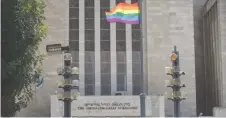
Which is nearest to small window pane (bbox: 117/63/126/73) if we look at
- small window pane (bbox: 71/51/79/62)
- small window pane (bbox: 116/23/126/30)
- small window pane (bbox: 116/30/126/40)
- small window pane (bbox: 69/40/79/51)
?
small window pane (bbox: 116/30/126/40)

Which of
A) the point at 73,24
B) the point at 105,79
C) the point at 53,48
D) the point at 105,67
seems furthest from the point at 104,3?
the point at 105,79

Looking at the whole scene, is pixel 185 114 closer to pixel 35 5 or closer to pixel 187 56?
pixel 187 56

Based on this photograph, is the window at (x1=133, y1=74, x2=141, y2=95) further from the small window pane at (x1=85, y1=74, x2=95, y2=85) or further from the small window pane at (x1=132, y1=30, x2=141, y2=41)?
the small window pane at (x1=85, y1=74, x2=95, y2=85)

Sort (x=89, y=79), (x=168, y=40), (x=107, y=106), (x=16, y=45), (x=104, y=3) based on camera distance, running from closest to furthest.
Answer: (x=16, y=45)
(x=107, y=106)
(x=168, y=40)
(x=89, y=79)
(x=104, y=3)

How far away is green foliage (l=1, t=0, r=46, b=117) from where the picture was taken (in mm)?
20969

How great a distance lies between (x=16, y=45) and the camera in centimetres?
2119

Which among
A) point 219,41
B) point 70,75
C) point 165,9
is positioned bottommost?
point 70,75

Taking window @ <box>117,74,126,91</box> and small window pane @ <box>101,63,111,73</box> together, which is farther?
small window pane @ <box>101,63,111,73</box>

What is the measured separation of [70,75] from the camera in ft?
73.7

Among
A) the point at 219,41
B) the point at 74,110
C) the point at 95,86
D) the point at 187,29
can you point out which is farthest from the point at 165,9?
the point at 74,110

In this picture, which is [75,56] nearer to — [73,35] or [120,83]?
[73,35]

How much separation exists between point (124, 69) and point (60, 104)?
653 centimetres

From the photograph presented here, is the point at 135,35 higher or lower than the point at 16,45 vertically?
higher

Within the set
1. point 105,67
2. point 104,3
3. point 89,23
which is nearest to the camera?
point 105,67
